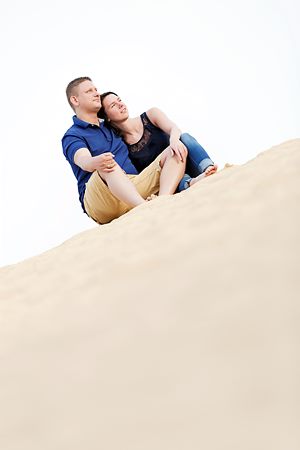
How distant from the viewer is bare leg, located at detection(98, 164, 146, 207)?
1.15 meters

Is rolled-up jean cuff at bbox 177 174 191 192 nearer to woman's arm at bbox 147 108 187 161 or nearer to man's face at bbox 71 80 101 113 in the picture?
woman's arm at bbox 147 108 187 161

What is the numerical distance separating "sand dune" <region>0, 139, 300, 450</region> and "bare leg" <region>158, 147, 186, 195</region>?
0.63 m

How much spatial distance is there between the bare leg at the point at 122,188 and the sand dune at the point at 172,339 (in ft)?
1.91

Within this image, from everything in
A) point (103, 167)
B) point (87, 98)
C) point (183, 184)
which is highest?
point (87, 98)

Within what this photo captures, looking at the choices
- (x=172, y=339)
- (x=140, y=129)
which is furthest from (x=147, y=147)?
(x=172, y=339)

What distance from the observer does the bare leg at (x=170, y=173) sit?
120 centimetres

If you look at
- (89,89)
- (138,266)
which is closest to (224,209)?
(138,266)

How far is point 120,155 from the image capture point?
1339mm

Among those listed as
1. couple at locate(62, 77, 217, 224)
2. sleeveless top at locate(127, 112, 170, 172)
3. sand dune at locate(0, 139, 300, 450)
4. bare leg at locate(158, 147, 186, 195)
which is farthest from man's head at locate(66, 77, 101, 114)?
A: sand dune at locate(0, 139, 300, 450)

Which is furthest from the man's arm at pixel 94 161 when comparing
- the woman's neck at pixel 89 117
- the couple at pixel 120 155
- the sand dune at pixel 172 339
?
the sand dune at pixel 172 339

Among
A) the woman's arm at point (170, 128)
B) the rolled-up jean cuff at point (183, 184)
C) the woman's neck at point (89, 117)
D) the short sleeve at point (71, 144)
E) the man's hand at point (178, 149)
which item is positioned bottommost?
the rolled-up jean cuff at point (183, 184)

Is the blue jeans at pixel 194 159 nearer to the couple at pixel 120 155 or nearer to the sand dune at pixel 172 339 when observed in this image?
the couple at pixel 120 155

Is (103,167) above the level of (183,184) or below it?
above

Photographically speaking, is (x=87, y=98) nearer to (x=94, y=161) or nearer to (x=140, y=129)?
(x=140, y=129)
